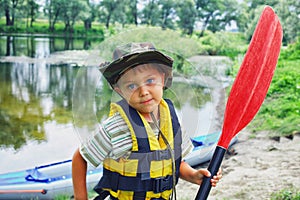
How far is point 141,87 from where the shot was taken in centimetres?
111

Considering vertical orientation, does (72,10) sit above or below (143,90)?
below

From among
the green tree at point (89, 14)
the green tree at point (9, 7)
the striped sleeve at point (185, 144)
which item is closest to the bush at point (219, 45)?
the striped sleeve at point (185, 144)

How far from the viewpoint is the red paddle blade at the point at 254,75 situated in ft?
4.58

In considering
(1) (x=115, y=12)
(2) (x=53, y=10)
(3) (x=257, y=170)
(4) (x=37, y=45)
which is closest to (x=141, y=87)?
(3) (x=257, y=170)

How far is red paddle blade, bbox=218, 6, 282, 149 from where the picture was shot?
4.58 feet

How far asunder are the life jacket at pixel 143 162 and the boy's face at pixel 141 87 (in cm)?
3

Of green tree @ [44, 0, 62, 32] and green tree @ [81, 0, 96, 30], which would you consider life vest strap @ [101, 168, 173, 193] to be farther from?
green tree @ [44, 0, 62, 32]

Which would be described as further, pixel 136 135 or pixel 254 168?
pixel 254 168

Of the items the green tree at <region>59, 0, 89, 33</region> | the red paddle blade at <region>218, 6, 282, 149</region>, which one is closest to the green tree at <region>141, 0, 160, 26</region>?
the red paddle blade at <region>218, 6, 282, 149</region>

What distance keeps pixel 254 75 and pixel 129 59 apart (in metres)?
0.52

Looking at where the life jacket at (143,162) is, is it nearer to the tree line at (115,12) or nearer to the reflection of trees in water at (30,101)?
the reflection of trees in water at (30,101)

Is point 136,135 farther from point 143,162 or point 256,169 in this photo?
point 256,169

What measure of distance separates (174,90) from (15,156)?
4.51 meters

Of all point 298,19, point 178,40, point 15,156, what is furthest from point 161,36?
point 298,19
